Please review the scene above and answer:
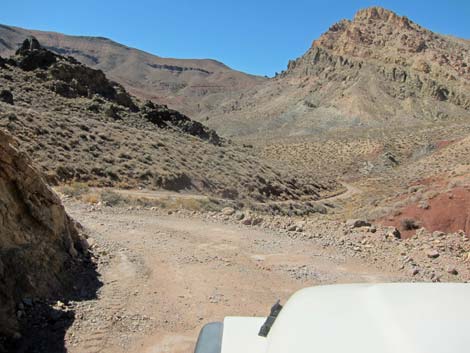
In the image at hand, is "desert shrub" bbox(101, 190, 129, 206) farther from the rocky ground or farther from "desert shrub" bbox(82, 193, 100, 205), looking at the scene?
the rocky ground

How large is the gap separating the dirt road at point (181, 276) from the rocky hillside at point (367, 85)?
221 feet

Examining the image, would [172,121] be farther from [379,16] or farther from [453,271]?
[379,16]

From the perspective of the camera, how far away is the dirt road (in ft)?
22.0

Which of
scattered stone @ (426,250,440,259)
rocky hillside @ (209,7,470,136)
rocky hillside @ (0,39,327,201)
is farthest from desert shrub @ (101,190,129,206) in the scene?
rocky hillside @ (209,7,470,136)

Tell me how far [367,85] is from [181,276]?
290 feet

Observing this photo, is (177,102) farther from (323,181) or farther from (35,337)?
(35,337)

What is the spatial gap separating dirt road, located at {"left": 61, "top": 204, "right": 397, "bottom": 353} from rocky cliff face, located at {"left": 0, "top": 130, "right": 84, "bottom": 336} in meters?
0.77

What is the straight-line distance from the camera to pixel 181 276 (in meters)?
9.15

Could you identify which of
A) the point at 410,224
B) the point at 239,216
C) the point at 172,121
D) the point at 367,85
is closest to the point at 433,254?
the point at 410,224

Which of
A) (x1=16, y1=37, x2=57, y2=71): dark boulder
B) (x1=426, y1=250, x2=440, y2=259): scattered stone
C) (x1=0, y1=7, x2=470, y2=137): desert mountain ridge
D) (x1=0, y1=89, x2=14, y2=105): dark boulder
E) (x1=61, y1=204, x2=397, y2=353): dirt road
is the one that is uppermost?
(x1=0, y1=7, x2=470, y2=137): desert mountain ridge

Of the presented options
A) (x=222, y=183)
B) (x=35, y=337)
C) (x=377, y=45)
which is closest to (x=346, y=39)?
(x=377, y=45)

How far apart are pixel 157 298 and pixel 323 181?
35612 millimetres

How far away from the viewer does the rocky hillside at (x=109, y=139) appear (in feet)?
78.3

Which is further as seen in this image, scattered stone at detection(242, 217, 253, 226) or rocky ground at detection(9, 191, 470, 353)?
scattered stone at detection(242, 217, 253, 226)
